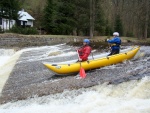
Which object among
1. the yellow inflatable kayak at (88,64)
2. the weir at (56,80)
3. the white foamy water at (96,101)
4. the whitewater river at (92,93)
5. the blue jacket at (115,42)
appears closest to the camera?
the white foamy water at (96,101)

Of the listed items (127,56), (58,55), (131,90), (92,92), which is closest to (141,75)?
(131,90)

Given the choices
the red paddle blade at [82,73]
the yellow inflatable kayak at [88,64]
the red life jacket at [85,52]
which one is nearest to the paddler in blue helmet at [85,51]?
the red life jacket at [85,52]

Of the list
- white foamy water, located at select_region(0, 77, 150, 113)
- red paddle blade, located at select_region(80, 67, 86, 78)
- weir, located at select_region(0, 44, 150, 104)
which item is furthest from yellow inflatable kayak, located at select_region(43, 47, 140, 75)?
white foamy water, located at select_region(0, 77, 150, 113)

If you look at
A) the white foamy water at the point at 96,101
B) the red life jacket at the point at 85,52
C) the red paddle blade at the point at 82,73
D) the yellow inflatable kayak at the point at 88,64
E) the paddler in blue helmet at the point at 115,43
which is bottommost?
the white foamy water at the point at 96,101

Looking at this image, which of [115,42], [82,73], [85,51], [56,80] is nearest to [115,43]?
[115,42]

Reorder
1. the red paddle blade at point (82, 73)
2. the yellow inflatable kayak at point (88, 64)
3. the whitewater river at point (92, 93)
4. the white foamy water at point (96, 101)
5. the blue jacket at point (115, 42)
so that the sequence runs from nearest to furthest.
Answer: the white foamy water at point (96, 101)
the whitewater river at point (92, 93)
the red paddle blade at point (82, 73)
the yellow inflatable kayak at point (88, 64)
the blue jacket at point (115, 42)

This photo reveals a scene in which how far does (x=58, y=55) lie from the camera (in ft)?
69.8

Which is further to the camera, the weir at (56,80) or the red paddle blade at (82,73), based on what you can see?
the red paddle blade at (82,73)

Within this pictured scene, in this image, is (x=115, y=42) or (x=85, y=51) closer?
(x=85, y=51)

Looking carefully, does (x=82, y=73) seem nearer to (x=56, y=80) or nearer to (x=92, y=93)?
(x=56, y=80)

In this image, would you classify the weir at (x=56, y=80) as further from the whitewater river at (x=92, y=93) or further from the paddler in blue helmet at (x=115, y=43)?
the paddler in blue helmet at (x=115, y=43)

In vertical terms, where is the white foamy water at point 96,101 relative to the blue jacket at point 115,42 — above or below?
below

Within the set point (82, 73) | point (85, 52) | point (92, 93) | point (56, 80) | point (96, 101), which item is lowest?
point (96, 101)

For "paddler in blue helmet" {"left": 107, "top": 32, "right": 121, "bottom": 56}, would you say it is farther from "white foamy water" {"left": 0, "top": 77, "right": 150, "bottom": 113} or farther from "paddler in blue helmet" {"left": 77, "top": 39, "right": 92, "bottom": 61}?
"white foamy water" {"left": 0, "top": 77, "right": 150, "bottom": 113}
